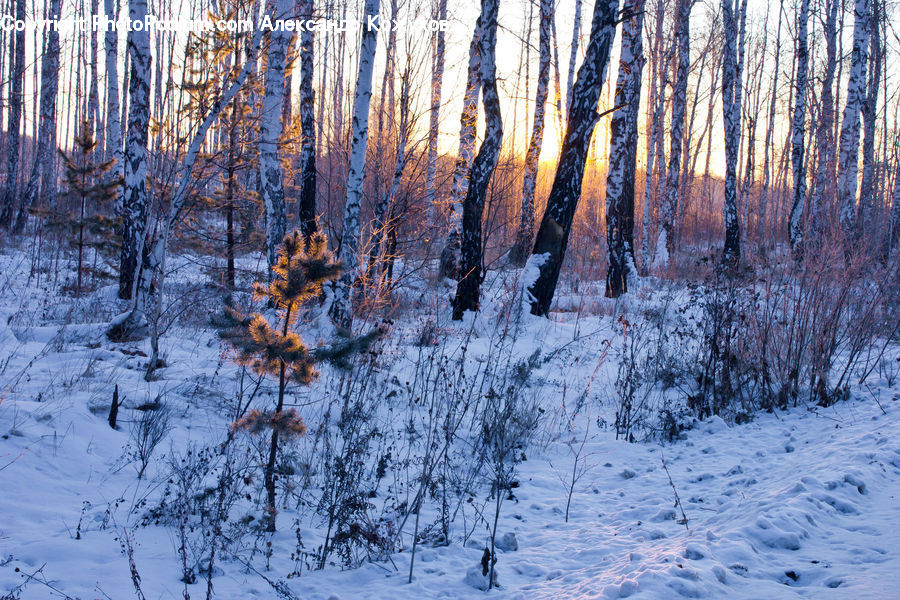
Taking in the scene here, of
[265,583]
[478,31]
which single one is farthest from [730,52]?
[265,583]

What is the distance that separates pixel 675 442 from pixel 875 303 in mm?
2086

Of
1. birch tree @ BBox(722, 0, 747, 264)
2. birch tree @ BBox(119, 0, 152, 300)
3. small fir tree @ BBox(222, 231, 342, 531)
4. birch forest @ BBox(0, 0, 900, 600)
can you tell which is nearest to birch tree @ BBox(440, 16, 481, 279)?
birch forest @ BBox(0, 0, 900, 600)

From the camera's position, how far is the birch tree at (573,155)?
7.29 metres

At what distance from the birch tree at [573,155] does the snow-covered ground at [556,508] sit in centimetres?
310

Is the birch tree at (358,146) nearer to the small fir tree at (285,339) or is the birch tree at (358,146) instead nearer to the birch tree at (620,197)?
the small fir tree at (285,339)

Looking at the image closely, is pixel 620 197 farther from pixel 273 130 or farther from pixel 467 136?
pixel 273 130

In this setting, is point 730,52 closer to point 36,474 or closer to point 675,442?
point 675,442

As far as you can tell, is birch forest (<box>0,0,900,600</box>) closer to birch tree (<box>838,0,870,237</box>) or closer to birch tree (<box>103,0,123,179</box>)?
birch tree (<box>103,0,123,179</box>)

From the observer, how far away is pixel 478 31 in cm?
808

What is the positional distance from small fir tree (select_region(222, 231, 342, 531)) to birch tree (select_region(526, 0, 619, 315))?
513 cm

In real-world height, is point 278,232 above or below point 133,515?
above

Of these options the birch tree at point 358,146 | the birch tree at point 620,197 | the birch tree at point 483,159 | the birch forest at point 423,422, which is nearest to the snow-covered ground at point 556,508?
the birch forest at point 423,422

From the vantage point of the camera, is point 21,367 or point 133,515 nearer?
point 133,515

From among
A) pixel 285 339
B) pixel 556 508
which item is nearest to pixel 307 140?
pixel 285 339
